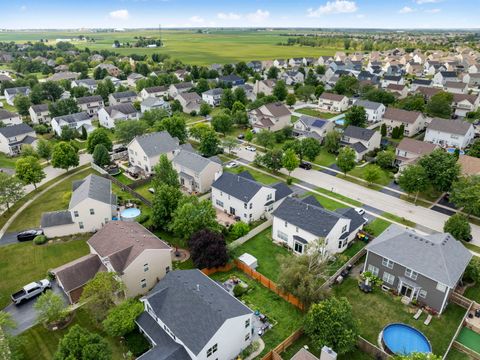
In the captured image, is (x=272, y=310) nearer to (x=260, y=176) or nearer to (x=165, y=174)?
(x=165, y=174)

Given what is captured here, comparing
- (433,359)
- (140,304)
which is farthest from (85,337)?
(433,359)

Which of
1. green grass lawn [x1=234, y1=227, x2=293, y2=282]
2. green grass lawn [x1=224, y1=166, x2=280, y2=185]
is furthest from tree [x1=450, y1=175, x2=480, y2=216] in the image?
green grass lawn [x1=224, y1=166, x2=280, y2=185]

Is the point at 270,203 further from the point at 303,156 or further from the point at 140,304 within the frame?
the point at 140,304

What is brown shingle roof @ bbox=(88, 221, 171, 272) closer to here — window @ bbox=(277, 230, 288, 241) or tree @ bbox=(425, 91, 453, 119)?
window @ bbox=(277, 230, 288, 241)

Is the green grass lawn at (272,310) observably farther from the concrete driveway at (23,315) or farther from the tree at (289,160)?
the tree at (289,160)

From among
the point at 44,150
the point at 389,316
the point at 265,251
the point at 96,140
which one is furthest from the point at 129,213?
the point at 389,316
